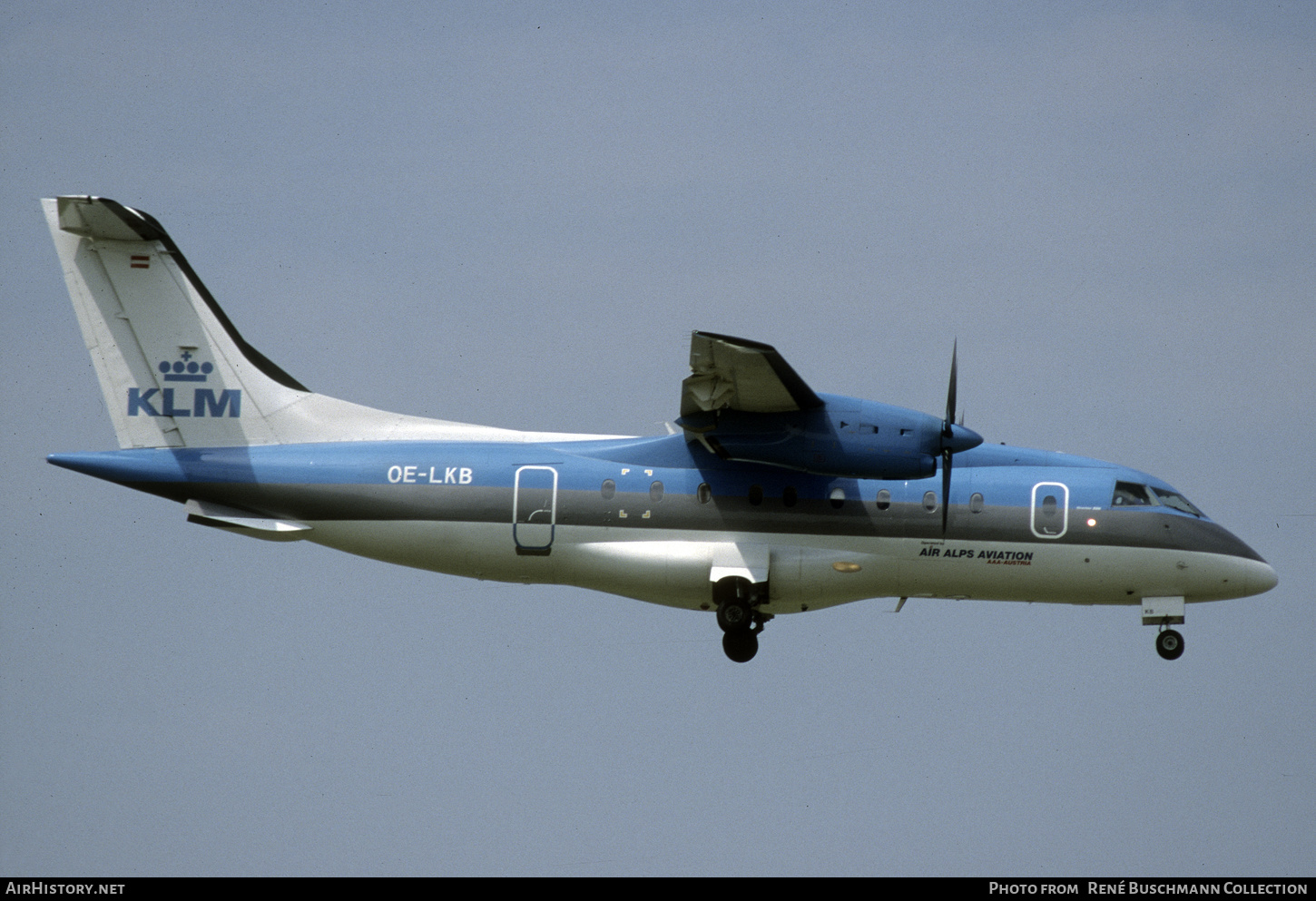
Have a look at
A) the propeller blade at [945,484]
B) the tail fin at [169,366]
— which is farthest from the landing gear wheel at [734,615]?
the tail fin at [169,366]

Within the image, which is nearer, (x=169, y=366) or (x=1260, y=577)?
(x=1260, y=577)

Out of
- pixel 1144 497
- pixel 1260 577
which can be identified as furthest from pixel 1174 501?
pixel 1260 577

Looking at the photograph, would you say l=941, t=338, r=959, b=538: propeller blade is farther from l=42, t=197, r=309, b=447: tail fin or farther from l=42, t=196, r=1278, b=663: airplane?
l=42, t=197, r=309, b=447: tail fin

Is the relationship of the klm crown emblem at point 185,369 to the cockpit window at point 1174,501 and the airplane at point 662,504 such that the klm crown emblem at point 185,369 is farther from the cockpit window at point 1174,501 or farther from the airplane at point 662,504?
the cockpit window at point 1174,501

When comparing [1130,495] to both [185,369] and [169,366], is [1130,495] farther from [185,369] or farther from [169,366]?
[169,366]

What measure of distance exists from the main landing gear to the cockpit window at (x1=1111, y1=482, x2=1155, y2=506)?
5922 millimetres

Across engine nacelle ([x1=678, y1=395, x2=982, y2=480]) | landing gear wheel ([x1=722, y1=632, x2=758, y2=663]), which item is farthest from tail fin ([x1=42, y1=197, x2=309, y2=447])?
landing gear wheel ([x1=722, y1=632, x2=758, y2=663])

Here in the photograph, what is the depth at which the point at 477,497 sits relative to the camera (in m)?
26.0

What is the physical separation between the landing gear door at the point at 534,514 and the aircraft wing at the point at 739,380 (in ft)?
8.84

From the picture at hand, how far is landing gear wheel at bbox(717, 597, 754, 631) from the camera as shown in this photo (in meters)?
25.6

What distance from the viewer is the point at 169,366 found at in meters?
27.0

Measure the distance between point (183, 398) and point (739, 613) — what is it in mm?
10002

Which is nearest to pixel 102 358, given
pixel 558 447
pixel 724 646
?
pixel 558 447
